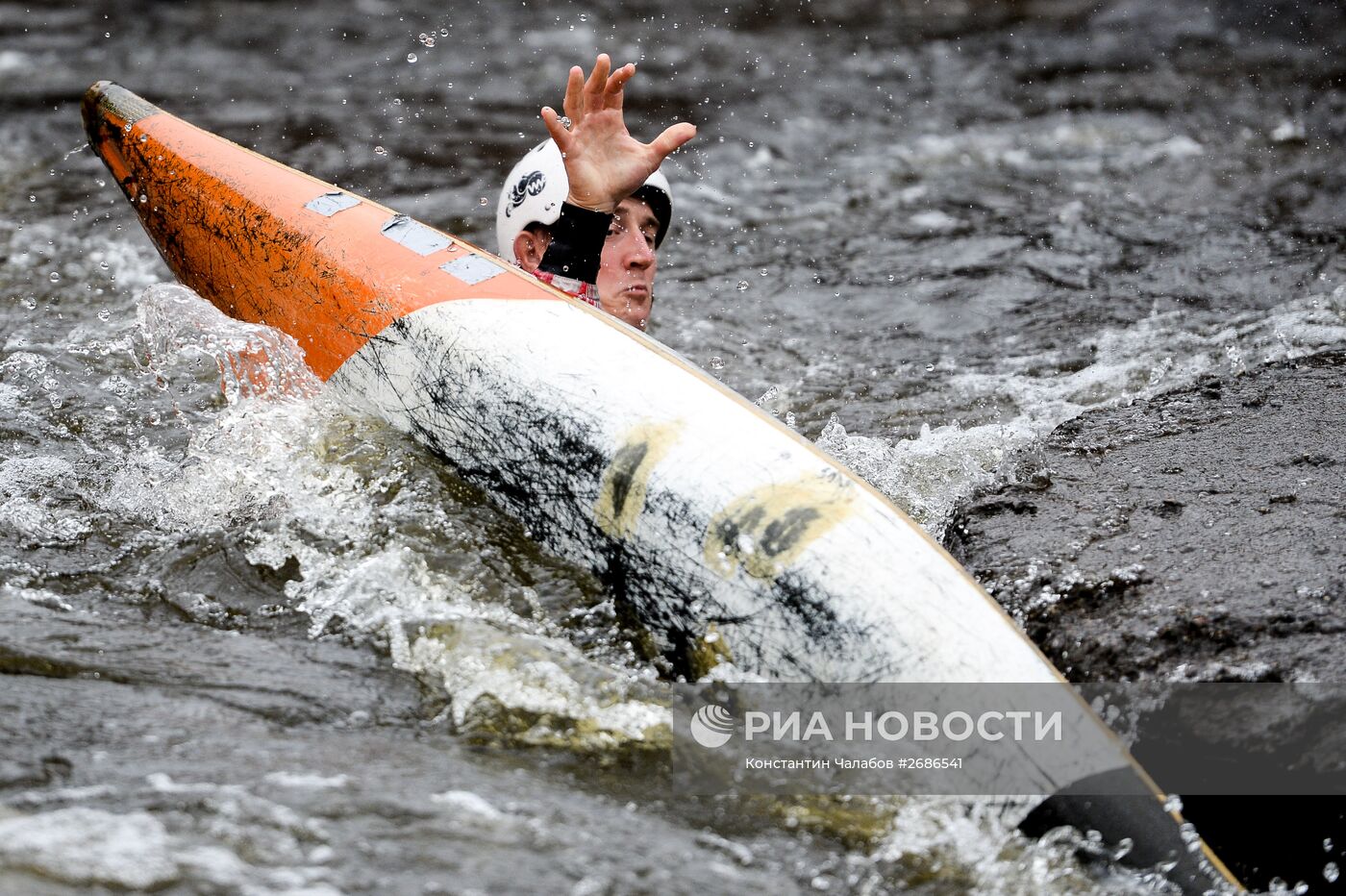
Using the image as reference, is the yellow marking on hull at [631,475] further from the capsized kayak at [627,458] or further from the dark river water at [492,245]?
the dark river water at [492,245]

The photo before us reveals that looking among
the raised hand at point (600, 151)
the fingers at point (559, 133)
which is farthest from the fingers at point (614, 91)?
the fingers at point (559, 133)

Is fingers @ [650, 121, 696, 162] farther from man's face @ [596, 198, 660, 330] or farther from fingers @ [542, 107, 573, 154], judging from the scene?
man's face @ [596, 198, 660, 330]

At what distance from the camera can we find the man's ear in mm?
4336

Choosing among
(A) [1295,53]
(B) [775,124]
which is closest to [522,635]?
(B) [775,124]

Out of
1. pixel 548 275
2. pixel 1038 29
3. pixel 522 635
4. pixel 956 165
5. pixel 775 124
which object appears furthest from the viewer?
pixel 1038 29

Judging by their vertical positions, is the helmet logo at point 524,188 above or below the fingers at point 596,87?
below

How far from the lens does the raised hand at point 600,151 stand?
3.85 metres

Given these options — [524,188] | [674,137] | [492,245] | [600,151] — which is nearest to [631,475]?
[674,137]

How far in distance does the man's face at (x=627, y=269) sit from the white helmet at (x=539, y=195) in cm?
11

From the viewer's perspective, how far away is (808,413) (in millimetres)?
4832

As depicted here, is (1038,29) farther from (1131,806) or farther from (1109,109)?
(1131,806)

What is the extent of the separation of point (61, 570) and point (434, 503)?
92cm

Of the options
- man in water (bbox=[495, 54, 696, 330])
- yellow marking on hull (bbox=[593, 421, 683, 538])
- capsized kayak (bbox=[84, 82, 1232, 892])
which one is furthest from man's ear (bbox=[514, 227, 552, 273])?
yellow marking on hull (bbox=[593, 421, 683, 538])

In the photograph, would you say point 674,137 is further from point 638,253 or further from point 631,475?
point 631,475
